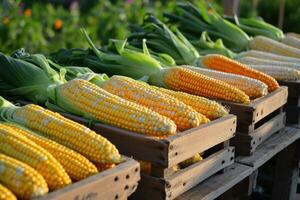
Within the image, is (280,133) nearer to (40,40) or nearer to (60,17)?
(40,40)

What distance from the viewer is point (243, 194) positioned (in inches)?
109

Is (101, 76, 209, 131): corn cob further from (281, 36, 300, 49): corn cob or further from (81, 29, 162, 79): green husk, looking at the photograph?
(281, 36, 300, 49): corn cob

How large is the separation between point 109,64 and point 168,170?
1.15 metres

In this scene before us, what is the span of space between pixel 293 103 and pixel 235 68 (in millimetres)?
547

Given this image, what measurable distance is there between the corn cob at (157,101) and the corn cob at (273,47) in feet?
5.95

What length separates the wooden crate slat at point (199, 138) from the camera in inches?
74.9

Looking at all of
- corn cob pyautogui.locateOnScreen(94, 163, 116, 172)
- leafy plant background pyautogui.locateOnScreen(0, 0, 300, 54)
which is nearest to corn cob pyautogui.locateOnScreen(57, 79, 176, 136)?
corn cob pyautogui.locateOnScreen(94, 163, 116, 172)

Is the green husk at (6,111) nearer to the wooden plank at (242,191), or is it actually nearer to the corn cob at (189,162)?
the corn cob at (189,162)

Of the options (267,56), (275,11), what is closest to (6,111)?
(267,56)

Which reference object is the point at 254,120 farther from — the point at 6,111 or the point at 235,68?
the point at 6,111

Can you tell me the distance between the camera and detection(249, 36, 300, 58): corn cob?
3.72m

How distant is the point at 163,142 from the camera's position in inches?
73.1

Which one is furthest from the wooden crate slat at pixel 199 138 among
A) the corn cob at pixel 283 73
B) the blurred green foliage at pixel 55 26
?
the blurred green foliage at pixel 55 26

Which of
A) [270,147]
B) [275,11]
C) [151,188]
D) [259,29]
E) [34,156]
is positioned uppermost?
[259,29]
